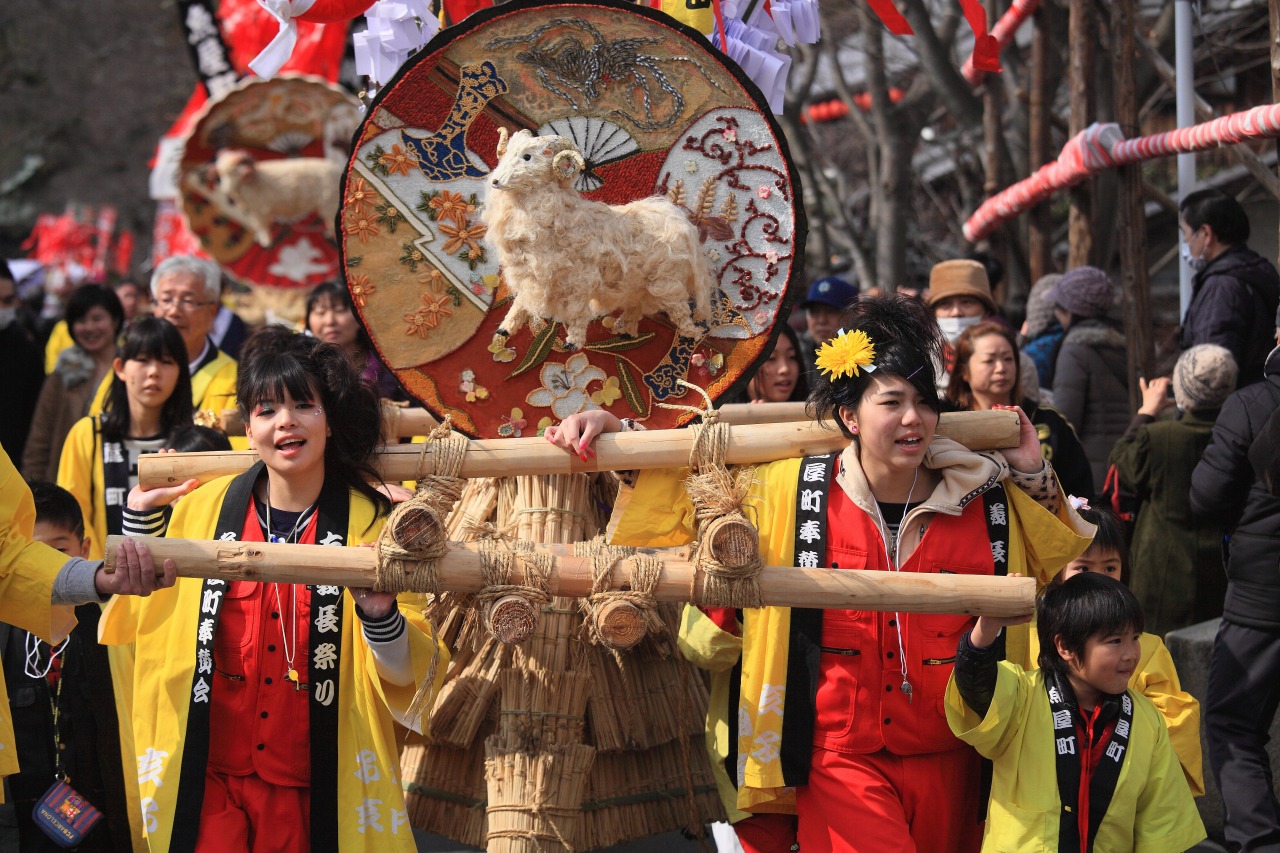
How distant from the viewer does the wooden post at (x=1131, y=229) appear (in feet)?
21.7

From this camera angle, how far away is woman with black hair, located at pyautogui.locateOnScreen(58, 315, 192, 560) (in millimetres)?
5203

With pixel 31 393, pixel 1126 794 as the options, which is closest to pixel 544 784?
pixel 1126 794

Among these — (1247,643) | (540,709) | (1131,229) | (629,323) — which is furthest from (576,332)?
(1131,229)

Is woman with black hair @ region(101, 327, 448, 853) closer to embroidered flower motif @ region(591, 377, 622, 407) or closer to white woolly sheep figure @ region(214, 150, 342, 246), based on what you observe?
embroidered flower motif @ region(591, 377, 622, 407)

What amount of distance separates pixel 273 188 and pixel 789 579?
7.10 meters

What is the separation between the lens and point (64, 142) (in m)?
26.8

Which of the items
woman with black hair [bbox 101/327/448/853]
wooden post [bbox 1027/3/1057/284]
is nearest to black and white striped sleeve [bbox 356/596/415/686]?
woman with black hair [bbox 101/327/448/853]

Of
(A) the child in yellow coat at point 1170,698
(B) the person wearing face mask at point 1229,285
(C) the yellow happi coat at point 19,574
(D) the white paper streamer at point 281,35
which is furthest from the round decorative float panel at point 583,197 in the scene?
(B) the person wearing face mask at point 1229,285

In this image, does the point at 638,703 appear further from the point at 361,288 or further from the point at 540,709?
the point at 361,288

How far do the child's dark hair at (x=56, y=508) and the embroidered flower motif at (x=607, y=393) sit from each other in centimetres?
167

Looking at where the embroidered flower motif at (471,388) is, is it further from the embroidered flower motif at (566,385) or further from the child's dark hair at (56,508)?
the child's dark hair at (56,508)

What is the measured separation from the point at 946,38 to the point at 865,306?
24.3 feet

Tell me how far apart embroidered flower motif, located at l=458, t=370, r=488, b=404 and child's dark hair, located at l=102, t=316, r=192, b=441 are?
1.67 m

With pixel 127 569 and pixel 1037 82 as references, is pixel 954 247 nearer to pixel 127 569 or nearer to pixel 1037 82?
pixel 1037 82
